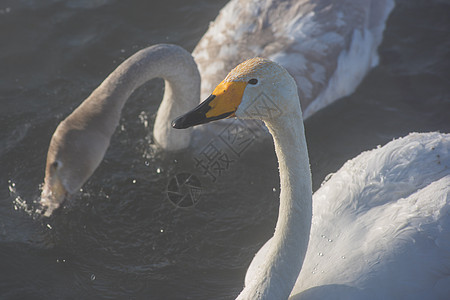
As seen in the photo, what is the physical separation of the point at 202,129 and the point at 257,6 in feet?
6.28

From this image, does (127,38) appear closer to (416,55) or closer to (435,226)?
(416,55)

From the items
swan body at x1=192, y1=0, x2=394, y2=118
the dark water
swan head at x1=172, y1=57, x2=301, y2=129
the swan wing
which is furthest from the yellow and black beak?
swan body at x1=192, y1=0, x2=394, y2=118

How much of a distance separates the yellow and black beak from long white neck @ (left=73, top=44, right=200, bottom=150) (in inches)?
85.2

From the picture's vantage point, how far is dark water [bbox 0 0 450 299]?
17.7ft

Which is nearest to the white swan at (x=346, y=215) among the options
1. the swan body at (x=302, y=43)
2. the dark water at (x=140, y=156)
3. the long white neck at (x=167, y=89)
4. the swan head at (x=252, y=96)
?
the swan head at (x=252, y=96)

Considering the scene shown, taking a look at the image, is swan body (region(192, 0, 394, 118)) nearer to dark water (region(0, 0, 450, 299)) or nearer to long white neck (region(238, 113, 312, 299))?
dark water (region(0, 0, 450, 299))

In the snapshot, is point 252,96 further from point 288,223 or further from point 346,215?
point 346,215

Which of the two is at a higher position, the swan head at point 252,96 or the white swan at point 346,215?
the swan head at point 252,96

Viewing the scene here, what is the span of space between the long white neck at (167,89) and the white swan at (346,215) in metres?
2.20

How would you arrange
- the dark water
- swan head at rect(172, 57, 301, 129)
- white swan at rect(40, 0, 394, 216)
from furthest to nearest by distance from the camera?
white swan at rect(40, 0, 394, 216), the dark water, swan head at rect(172, 57, 301, 129)

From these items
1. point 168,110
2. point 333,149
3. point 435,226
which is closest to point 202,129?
point 168,110

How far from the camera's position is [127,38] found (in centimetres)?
829

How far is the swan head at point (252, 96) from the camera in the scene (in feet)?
10.1

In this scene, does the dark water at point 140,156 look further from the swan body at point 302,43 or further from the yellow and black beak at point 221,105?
the yellow and black beak at point 221,105
